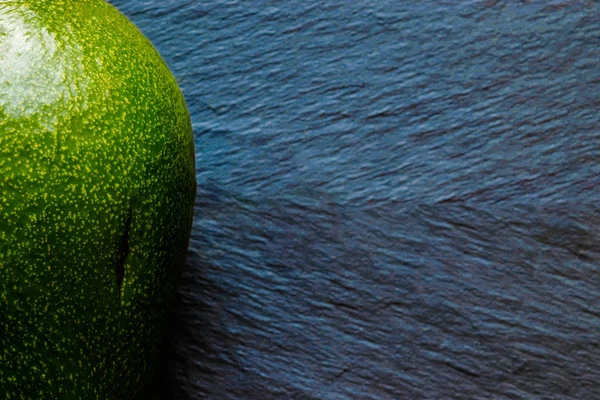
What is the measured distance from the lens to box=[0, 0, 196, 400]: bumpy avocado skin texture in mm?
541

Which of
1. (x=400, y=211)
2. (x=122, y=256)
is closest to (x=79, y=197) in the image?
(x=122, y=256)

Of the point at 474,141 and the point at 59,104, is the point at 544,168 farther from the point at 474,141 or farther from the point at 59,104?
the point at 59,104

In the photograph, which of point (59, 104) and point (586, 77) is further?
point (586, 77)

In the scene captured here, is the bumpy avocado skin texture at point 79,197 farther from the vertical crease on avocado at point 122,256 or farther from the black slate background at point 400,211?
the black slate background at point 400,211

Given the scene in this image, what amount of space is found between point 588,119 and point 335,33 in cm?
23

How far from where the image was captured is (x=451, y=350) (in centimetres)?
69

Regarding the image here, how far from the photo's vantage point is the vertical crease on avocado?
573mm

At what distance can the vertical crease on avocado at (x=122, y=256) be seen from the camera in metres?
0.57

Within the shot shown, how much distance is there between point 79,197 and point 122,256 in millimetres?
54

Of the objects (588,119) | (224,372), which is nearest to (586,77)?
(588,119)

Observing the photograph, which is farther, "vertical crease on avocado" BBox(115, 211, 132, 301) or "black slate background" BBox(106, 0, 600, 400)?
"black slate background" BBox(106, 0, 600, 400)

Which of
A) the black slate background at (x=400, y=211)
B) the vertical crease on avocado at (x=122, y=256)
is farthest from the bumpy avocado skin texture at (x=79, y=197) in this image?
the black slate background at (x=400, y=211)

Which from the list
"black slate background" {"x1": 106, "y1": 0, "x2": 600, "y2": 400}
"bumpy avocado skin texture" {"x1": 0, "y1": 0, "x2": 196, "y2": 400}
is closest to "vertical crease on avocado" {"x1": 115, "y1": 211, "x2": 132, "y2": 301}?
"bumpy avocado skin texture" {"x1": 0, "y1": 0, "x2": 196, "y2": 400}

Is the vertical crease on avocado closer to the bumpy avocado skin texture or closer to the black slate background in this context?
the bumpy avocado skin texture
